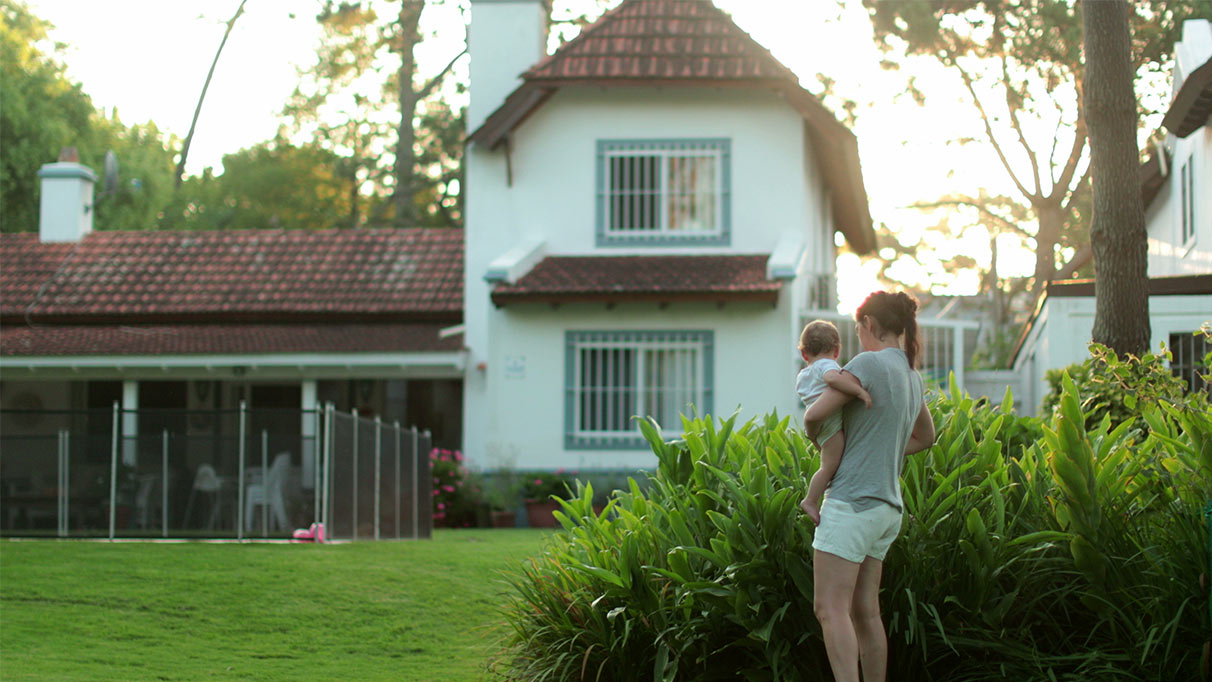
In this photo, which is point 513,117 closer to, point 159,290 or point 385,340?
point 385,340

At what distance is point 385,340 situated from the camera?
24.0 metres

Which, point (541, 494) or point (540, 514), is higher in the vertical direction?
point (541, 494)

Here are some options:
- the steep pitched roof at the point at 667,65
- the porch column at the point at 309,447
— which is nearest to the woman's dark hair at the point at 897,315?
the porch column at the point at 309,447

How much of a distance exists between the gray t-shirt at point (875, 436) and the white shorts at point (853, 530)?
0.03 meters

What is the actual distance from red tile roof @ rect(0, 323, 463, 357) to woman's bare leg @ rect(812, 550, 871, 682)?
700 inches

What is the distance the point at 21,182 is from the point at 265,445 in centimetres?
2703

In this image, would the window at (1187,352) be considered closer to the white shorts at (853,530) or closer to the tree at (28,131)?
the white shorts at (853,530)

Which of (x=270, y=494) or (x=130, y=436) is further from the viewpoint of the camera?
(x=130, y=436)

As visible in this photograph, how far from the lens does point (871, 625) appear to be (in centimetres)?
619

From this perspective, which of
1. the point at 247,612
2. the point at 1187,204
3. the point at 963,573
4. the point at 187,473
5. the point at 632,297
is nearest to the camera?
the point at 963,573

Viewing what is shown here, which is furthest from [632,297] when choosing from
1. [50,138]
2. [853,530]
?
[50,138]

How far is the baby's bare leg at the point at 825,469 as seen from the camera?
20.3 feet

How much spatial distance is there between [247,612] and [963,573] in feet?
19.0

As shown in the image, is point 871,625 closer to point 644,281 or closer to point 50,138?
point 644,281
